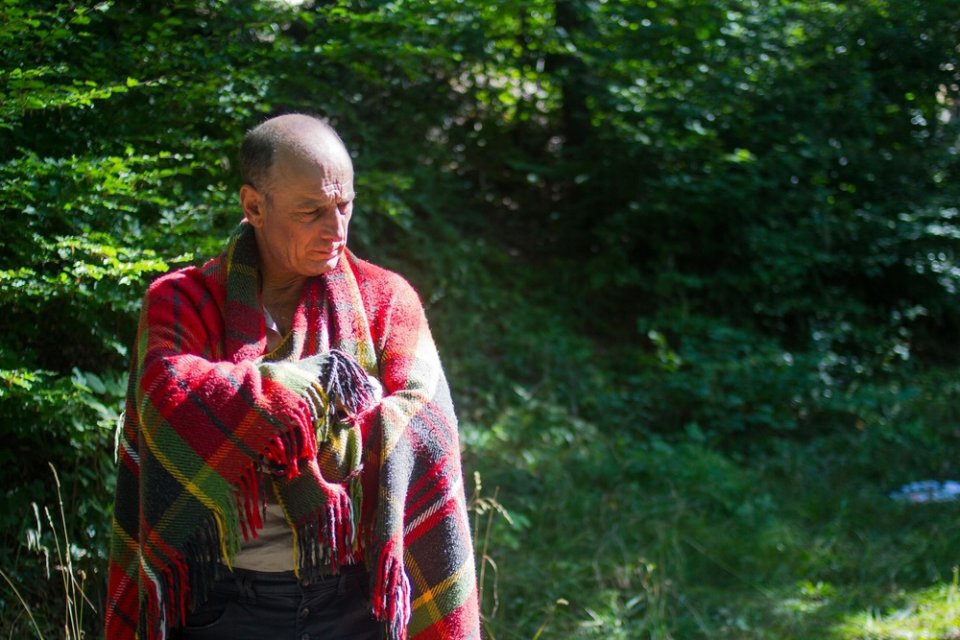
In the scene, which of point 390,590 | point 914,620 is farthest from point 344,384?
point 914,620

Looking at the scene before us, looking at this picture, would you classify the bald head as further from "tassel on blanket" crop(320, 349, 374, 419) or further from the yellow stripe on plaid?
the yellow stripe on plaid

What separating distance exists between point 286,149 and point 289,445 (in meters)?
0.68

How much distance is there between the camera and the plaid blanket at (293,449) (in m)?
1.97

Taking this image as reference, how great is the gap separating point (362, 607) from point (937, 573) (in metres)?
3.71

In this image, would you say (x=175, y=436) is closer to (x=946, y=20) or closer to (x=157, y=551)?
(x=157, y=551)

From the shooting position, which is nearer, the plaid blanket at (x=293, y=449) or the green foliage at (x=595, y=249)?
the plaid blanket at (x=293, y=449)

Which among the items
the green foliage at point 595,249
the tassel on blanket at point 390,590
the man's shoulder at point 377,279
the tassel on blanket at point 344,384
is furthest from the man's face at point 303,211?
the green foliage at point 595,249

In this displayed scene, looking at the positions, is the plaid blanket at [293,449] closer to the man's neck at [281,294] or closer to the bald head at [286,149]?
the man's neck at [281,294]

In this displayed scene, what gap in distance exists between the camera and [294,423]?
1.94 meters

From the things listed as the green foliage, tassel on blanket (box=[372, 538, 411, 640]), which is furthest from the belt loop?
the green foliage

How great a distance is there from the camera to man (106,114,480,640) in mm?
1974

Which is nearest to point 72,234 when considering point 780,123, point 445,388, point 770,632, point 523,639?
point 445,388

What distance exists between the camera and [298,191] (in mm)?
2174

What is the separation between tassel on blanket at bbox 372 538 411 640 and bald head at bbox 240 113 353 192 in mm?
870
